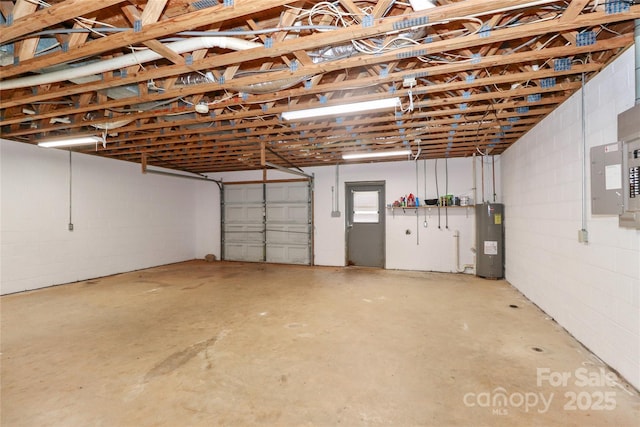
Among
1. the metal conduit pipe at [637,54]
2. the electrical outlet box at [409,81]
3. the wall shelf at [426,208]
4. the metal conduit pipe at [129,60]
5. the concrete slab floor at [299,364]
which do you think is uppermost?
the metal conduit pipe at [129,60]

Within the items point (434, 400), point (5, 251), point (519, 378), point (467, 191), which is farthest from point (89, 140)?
point (467, 191)

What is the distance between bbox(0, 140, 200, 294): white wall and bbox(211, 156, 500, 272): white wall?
3.91 meters

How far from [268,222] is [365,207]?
2.63 m

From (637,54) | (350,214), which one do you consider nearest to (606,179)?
(637,54)

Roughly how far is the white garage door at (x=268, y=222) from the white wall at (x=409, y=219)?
1.33ft

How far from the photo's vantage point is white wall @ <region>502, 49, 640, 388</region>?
2.19 m

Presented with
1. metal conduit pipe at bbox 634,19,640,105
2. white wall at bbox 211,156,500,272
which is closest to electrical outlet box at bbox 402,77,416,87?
metal conduit pipe at bbox 634,19,640,105

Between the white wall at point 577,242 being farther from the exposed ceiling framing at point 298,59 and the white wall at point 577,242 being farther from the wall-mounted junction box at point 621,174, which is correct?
the exposed ceiling framing at point 298,59

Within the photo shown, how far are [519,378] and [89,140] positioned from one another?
606cm

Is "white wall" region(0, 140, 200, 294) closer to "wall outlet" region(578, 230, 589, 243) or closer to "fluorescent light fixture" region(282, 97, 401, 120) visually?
"fluorescent light fixture" region(282, 97, 401, 120)

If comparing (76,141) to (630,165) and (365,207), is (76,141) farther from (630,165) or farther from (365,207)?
(630,165)

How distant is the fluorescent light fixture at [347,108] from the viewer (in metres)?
3.06

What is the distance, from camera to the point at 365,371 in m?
2.31

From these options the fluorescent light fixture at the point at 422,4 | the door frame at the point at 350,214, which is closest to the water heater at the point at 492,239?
the door frame at the point at 350,214
